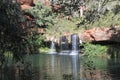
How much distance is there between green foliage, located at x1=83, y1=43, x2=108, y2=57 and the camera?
38.6m

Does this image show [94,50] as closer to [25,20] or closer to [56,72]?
[56,72]

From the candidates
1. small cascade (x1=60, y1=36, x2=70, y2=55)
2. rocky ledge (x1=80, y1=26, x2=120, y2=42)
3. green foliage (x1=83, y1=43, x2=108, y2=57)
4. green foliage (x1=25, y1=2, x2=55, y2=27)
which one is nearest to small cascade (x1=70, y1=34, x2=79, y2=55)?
small cascade (x1=60, y1=36, x2=70, y2=55)

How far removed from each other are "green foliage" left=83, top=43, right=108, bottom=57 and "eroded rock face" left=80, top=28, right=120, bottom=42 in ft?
3.88

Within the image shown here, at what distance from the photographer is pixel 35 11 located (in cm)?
4716

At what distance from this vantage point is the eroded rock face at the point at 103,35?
129ft

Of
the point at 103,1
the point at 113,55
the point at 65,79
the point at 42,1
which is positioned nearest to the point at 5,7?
the point at 65,79

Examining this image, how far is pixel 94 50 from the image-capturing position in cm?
3906

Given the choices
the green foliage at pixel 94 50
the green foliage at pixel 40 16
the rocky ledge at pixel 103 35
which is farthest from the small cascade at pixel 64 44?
the green foliage at pixel 94 50

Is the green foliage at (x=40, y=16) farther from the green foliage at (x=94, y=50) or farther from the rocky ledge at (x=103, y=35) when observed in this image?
the green foliage at (x=94, y=50)

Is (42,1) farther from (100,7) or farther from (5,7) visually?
(5,7)

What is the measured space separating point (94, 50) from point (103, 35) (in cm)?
Result: 232

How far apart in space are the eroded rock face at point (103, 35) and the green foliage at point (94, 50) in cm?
118

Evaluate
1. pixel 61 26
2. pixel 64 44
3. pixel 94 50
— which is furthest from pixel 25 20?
pixel 61 26

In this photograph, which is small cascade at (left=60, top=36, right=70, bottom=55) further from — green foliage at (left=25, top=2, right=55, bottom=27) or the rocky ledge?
the rocky ledge
